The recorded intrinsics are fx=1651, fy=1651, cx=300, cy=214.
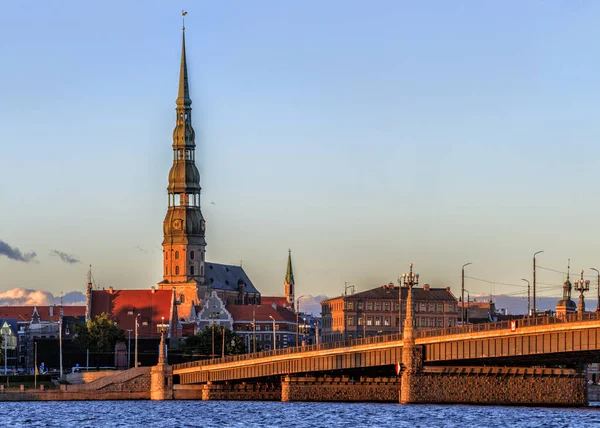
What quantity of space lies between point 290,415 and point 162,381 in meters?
53.4

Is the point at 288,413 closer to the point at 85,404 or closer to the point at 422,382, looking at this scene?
the point at 422,382

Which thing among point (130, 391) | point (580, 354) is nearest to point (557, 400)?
point (580, 354)

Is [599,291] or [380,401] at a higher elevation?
[599,291]

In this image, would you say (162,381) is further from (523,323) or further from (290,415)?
(523,323)

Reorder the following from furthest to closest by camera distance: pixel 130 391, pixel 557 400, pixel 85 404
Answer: pixel 130 391 < pixel 85 404 < pixel 557 400

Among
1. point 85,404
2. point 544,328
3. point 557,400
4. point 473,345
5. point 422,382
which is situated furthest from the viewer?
point 85,404

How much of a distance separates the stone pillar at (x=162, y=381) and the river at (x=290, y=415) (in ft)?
60.2

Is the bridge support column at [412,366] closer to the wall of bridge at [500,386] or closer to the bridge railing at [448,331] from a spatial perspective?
the wall of bridge at [500,386]

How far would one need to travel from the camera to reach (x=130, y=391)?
199 metres

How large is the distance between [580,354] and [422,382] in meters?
22.5

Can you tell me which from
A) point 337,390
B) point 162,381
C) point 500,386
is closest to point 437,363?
point 500,386

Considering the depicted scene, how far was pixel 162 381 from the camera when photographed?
197125 mm

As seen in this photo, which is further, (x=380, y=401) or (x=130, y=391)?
(x=130, y=391)

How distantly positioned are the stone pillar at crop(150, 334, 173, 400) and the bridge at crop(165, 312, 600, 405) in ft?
3.56
